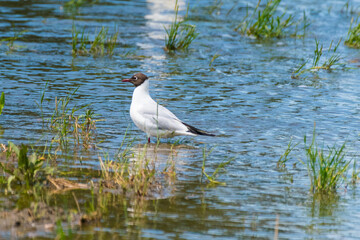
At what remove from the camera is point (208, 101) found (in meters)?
9.70

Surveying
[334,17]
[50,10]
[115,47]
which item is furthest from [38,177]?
[334,17]

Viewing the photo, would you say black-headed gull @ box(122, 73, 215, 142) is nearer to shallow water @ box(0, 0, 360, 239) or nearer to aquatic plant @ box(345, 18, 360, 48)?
shallow water @ box(0, 0, 360, 239)

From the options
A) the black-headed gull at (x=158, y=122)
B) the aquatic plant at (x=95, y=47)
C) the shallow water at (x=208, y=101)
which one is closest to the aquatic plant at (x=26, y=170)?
the shallow water at (x=208, y=101)

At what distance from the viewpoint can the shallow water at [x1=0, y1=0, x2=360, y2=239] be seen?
4953 millimetres

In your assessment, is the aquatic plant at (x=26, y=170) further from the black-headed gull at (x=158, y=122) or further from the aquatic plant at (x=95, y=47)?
the aquatic plant at (x=95, y=47)

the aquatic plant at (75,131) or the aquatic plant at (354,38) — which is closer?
the aquatic plant at (75,131)

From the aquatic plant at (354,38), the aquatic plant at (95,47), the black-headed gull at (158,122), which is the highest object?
the aquatic plant at (354,38)

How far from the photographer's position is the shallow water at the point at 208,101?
4.95m

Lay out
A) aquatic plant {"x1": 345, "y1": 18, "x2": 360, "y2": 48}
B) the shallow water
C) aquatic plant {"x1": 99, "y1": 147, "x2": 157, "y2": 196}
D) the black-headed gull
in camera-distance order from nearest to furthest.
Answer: the shallow water, aquatic plant {"x1": 99, "y1": 147, "x2": 157, "y2": 196}, the black-headed gull, aquatic plant {"x1": 345, "y1": 18, "x2": 360, "y2": 48}

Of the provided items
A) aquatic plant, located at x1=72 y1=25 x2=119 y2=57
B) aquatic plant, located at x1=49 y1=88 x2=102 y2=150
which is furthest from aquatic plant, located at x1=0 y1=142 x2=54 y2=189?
aquatic plant, located at x1=72 y1=25 x2=119 y2=57

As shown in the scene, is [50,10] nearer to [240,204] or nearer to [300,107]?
[300,107]

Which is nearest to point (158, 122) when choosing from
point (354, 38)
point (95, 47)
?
point (95, 47)

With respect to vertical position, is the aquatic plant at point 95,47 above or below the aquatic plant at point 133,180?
above

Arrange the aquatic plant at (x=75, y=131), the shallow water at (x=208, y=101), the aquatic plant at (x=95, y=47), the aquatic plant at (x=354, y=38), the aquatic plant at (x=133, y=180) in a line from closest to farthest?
the shallow water at (x=208, y=101) < the aquatic plant at (x=133, y=180) < the aquatic plant at (x=75, y=131) < the aquatic plant at (x=95, y=47) < the aquatic plant at (x=354, y=38)
